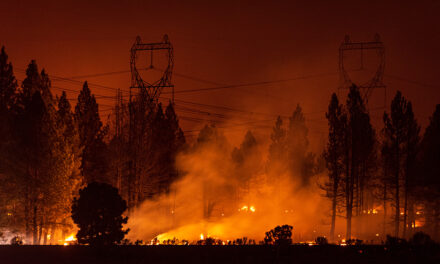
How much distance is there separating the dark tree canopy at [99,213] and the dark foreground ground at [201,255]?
61cm

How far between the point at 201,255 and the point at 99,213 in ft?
15.3

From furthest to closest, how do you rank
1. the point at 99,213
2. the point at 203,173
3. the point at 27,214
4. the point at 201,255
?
the point at 203,173 < the point at 27,214 < the point at 201,255 < the point at 99,213

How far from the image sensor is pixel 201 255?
20.8m

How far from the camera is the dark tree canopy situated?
776 inches

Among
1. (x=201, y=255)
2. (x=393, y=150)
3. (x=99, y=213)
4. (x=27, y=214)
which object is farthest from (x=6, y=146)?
(x=393, y=150)

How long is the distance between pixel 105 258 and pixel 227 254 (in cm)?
513

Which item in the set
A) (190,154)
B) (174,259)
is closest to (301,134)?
(190,154)

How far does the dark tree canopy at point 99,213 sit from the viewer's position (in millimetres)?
19703

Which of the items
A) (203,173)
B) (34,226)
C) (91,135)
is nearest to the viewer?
(34,226)

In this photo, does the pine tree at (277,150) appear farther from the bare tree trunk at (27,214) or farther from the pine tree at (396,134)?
the bare tree trunk at (27,214)

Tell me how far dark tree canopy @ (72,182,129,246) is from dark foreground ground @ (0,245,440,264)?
61 cm

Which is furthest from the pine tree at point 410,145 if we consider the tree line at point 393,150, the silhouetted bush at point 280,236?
the silhouetted bush at point 280,236

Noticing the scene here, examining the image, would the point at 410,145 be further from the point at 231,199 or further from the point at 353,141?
the point at 231,199

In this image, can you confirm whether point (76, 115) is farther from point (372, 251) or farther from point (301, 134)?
point (372, 251)
